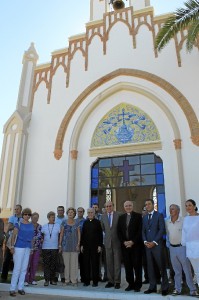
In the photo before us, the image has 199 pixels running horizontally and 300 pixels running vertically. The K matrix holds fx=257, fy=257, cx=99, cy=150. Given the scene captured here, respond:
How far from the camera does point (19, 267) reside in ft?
14.9

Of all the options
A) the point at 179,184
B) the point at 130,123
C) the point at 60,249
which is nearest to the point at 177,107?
the point at 130,123

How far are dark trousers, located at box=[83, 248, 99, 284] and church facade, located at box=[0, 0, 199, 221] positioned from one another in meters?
4.06

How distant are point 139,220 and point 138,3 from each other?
10.9m

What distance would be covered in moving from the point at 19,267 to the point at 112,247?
1.71 metres

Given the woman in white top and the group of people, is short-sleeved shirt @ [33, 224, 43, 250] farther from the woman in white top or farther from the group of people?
the woman in white top

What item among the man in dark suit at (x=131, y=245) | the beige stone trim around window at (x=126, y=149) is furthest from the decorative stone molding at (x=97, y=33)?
the man in dark suit at (x=131, y=245)

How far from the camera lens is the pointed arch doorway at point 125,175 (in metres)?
9.06

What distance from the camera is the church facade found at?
9023 mm

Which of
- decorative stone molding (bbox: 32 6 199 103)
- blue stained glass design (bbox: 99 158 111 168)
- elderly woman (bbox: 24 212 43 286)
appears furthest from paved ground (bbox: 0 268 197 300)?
decorative stone molding (bbox: 32 6 199 103)

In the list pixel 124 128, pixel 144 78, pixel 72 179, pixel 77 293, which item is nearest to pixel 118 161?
pixel 124 128

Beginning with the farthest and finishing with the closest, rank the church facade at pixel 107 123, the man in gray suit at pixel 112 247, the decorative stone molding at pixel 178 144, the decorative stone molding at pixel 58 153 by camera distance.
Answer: the decorative stone molding at pixel 58 153, the church facade at pixel 107 123, the decorative stone molding at pixel 178 144, the man in gray suit at pixel 112 247

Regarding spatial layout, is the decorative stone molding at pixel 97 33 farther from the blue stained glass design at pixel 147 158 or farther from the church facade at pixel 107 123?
the blue stained glass design at pixel 147 158

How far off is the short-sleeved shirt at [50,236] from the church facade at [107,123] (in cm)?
394

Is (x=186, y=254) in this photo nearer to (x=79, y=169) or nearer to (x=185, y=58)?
(x=79, y=169)
